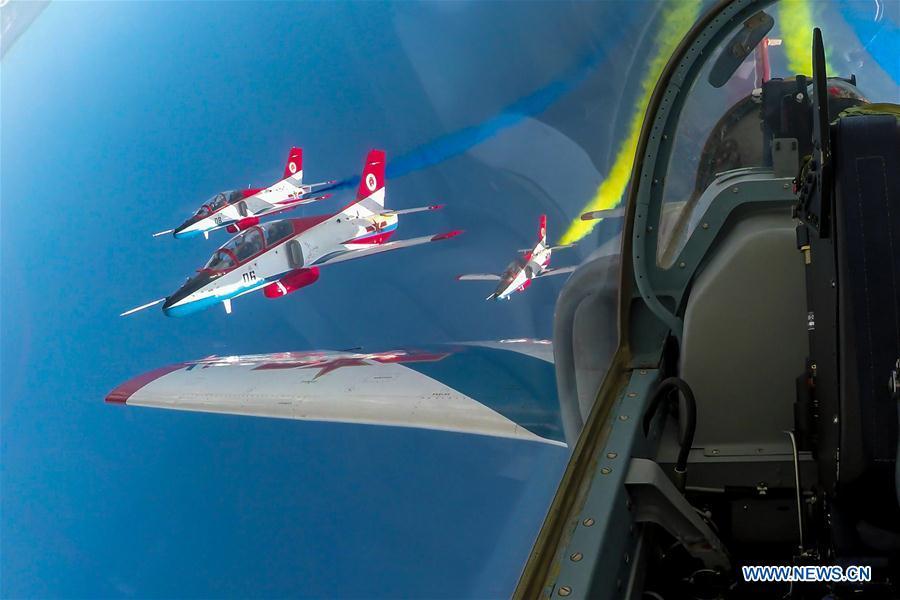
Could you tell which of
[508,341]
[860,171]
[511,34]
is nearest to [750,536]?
[860,171]

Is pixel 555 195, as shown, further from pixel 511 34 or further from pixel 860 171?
pixel 860 171

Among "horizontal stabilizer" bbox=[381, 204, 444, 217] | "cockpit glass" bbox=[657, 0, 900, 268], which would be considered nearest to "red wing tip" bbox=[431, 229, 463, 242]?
"horizontal stabilizer" bbox=[381, 204, 444, 217]

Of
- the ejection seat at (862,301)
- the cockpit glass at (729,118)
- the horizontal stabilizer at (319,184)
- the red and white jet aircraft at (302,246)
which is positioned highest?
the horizontal stabilizer at (319,184)

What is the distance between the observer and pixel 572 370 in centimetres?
174

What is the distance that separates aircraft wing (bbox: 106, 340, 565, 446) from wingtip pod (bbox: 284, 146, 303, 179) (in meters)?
1.20

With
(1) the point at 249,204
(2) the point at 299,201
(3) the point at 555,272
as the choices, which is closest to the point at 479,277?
(3) the point at 555,272

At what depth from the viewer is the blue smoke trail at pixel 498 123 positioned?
14.3 feet

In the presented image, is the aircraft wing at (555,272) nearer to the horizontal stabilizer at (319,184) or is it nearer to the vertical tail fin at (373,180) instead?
the vertical tail fin at (373,180)

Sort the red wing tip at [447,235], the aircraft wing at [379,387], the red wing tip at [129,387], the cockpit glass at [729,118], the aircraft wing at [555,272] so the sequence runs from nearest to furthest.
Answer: the cockpit glass at [729,118]
the aircraft wing at [379,387]
the red wing tip at [129,387]
the aircraft wing at [555,272]
the red wing tip at [447,235]

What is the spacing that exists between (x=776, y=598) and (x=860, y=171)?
628mm

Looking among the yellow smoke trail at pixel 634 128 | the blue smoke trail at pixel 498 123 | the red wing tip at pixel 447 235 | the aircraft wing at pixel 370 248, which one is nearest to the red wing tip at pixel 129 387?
the aircraft wing at pixel 370 248

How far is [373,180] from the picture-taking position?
4281mm

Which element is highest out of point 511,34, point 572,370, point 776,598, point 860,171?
point 511,34

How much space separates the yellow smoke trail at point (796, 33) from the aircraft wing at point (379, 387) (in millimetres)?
1733
